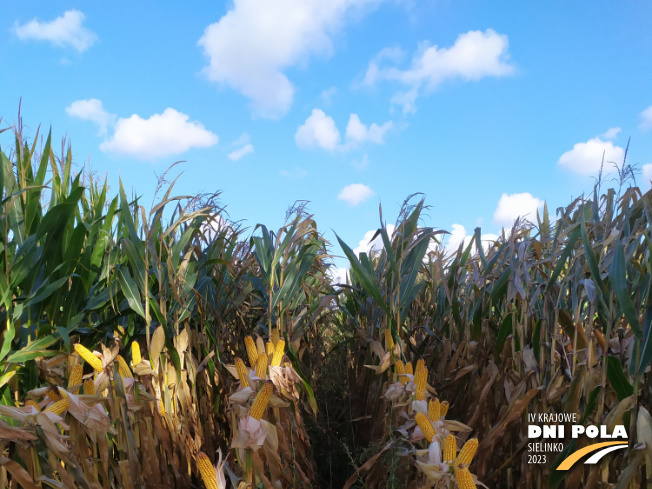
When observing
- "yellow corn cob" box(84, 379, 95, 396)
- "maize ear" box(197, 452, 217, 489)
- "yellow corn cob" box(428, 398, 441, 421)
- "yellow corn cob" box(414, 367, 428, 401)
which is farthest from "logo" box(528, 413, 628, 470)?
"yellow corn cob" box(84, 379, 95, 396)

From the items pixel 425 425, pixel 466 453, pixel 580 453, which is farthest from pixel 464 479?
pixel 580 453

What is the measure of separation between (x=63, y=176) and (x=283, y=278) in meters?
1.60

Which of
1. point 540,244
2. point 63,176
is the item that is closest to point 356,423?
point 540,244

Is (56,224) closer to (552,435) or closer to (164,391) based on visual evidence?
(164,391)

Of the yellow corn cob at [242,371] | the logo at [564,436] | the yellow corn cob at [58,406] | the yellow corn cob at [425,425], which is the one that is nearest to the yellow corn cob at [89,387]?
the yellow corn cob at [58,406]

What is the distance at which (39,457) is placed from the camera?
1392 millimetres

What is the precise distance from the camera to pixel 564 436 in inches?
80.1

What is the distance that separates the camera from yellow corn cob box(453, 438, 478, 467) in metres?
1.30

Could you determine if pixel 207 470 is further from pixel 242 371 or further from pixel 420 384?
pixel 420 384

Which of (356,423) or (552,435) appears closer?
(552,435)

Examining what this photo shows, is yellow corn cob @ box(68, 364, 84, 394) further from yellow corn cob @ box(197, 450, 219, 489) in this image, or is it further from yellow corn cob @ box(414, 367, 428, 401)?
yellow corn cob @ box(414, 367, 428, 401)

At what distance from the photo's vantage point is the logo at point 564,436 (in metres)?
1.78

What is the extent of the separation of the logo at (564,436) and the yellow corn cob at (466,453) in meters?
0.79

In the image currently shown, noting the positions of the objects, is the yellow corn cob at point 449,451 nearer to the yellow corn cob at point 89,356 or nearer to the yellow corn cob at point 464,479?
the yellow corn cob at point 464,479
